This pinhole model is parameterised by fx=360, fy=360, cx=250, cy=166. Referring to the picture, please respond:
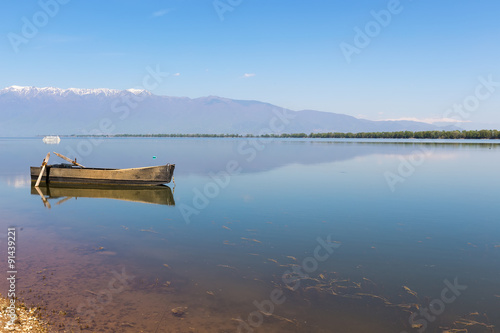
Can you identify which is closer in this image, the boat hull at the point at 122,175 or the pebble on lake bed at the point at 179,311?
the pebble on lake bed at the point at 179,311

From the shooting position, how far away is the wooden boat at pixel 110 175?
3002 cm

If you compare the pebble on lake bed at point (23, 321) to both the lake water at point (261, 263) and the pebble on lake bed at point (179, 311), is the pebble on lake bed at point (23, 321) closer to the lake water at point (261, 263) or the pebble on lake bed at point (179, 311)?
the lake water at point (261, 263)

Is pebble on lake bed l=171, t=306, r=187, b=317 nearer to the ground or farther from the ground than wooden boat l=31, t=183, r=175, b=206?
nearer to the ground

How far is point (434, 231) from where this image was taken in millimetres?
16172

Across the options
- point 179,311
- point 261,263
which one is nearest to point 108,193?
point 261,263

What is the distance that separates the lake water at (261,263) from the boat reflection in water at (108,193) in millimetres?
755

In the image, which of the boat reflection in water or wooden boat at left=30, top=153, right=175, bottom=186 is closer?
the boat reflection in water

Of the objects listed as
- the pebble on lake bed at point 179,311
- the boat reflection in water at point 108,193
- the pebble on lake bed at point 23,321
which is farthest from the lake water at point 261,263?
the boat reflection in water at point 108,193

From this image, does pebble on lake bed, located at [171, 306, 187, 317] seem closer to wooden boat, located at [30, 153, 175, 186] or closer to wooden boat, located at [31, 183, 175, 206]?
wooden boat, located at [31, 183, 175, 206]

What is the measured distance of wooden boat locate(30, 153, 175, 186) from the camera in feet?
98.5

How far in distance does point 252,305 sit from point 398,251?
268 inches

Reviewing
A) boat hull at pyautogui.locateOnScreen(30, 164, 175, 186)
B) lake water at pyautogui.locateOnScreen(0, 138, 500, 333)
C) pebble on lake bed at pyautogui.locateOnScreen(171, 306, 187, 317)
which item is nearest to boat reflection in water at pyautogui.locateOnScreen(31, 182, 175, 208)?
boat hull at pyautogui.locateOnScreen(30, 164, 175, 186)

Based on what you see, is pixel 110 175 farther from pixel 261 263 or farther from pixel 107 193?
pixel 261 263

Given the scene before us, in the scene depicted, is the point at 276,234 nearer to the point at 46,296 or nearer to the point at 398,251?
the point at 398,251
